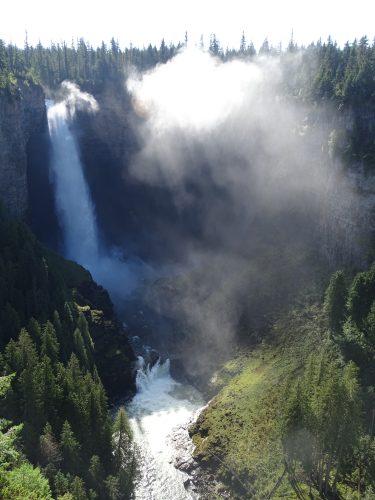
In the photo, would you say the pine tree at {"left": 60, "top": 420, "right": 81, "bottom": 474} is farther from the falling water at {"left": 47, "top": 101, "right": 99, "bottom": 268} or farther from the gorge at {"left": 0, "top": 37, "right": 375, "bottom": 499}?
the falling water at {"left": 47, "top": 101, "right": 99, "bottom": 268}

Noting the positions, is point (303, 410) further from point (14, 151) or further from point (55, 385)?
point (14, 151)

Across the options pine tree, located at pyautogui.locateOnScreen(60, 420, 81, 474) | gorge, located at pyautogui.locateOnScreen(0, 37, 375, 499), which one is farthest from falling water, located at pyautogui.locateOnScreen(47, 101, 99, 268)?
pine tree, located at pyautogui.locateOnScreen(60, 420, 81, 474)

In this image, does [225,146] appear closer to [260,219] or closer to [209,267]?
[260,219]

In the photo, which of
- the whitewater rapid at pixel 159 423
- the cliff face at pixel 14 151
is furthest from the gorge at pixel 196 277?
the cliff face at pixel 14 151

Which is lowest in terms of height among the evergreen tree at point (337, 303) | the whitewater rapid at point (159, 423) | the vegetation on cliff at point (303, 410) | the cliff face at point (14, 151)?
the whitewater rapid at point (159, 423)

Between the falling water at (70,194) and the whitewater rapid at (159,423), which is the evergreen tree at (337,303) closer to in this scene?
the whitewater rapid at (159,423)

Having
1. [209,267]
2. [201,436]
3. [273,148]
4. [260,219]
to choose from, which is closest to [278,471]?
[201,436]
